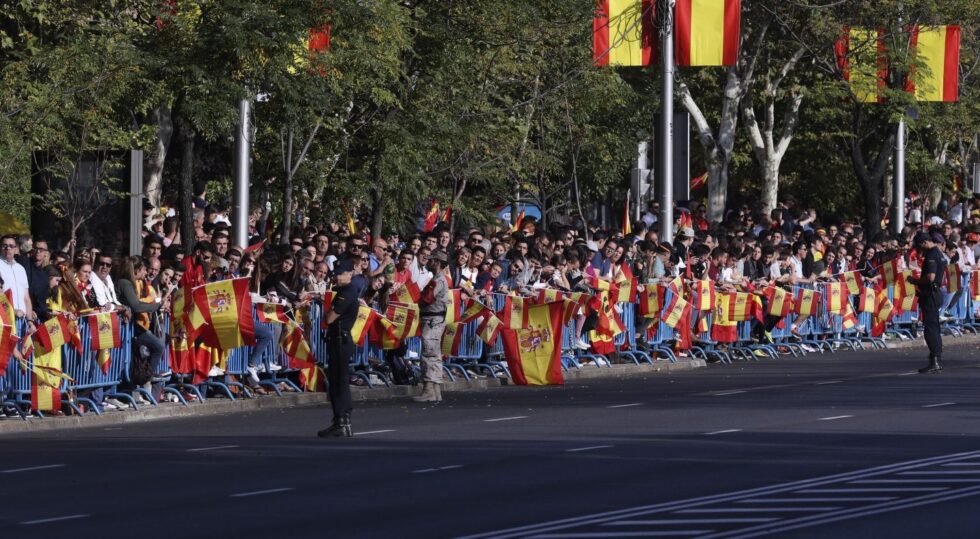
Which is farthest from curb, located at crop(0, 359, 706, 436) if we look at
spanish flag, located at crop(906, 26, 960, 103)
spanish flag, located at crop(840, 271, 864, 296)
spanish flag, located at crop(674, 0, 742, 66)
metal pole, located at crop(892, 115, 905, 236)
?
metal pole, located at crop(892, 115, 905, 236)

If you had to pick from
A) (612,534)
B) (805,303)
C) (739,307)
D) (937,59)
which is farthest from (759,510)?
(937,59)

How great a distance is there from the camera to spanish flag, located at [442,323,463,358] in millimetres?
23078

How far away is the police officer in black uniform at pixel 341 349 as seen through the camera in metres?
16.7

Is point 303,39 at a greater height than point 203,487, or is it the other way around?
point 303,39

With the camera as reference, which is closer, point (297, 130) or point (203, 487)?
point (203, 487)

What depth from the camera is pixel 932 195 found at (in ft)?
189

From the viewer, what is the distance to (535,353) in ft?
77.0

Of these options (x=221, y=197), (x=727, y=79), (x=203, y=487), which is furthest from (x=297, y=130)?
(x=727, y=79)

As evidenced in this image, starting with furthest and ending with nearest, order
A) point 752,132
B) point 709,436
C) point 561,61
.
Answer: point 752,132
point 561,61
point 709,436

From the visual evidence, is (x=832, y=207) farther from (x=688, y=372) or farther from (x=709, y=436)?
(x=709, y=436)

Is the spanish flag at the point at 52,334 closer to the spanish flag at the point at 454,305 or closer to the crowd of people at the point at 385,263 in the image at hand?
the crowd of people at the point at 385,263

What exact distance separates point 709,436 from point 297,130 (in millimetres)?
9794

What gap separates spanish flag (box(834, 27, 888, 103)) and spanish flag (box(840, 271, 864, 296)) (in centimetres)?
855

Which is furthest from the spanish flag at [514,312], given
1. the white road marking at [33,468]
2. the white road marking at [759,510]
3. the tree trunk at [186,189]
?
the white road marking at [759,510]
